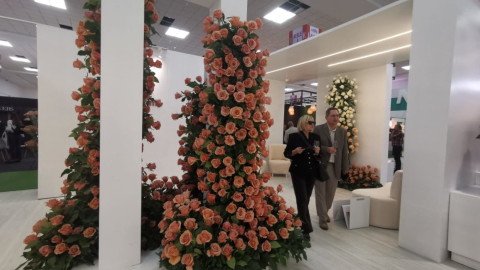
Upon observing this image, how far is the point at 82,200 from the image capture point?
209cm

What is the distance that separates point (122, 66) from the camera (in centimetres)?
180

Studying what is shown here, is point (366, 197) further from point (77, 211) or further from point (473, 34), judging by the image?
point (77, 211)

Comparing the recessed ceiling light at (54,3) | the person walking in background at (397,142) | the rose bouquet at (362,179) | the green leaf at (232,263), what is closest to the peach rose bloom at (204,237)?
the green leaf at (232,263)

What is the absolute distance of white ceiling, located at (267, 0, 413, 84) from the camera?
3.41 metres

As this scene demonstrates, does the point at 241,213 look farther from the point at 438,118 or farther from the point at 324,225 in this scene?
the point at 438,118

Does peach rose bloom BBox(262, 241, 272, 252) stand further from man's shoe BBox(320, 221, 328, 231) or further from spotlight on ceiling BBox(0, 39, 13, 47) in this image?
spotlight on ceiling BBox(0, 39, 13, 47)

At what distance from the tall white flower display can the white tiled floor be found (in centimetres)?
328

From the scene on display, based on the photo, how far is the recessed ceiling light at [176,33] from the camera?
7.52 meters

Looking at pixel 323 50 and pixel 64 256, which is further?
pixel 323 50

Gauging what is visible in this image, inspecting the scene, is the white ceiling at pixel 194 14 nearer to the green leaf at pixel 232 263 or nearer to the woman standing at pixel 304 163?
the woman standing at pixel 304 163

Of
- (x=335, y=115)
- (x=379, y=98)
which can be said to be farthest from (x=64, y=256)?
(x=379, y=98)

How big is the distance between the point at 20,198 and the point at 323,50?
643cm

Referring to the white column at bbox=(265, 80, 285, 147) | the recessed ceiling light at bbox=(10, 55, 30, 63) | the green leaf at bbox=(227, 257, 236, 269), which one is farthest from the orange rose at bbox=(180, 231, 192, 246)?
the recessed ceiling light at bbox=(10, 55, 30, 63)

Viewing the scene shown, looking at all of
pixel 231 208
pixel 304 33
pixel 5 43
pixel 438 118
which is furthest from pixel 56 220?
pixel 5 43
